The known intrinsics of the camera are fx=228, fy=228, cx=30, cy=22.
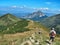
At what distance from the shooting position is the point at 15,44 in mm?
57500

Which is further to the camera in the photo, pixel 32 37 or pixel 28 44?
→ pixel 32 37

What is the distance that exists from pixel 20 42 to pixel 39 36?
671cm

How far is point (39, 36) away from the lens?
61094 millimetres

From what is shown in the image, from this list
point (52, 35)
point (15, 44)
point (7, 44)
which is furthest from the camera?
point (7, 44)

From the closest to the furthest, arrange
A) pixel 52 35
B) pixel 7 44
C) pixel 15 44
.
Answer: pixel 52 35
pixel 15 44
pixel 7 44

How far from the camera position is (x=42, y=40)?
192 feet

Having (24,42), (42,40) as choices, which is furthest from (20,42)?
(42,40)

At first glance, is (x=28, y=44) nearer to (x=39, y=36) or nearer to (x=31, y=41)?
(x=31, y=41)

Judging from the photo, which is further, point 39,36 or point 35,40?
point 39,36

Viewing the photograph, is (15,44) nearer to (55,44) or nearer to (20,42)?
(20,42)

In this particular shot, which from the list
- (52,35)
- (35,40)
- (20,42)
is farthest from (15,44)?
(52,35)

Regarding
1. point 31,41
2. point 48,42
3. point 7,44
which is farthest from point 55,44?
point 7,44

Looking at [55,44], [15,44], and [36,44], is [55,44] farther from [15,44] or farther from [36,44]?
[15,44]

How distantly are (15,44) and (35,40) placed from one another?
5.17m
